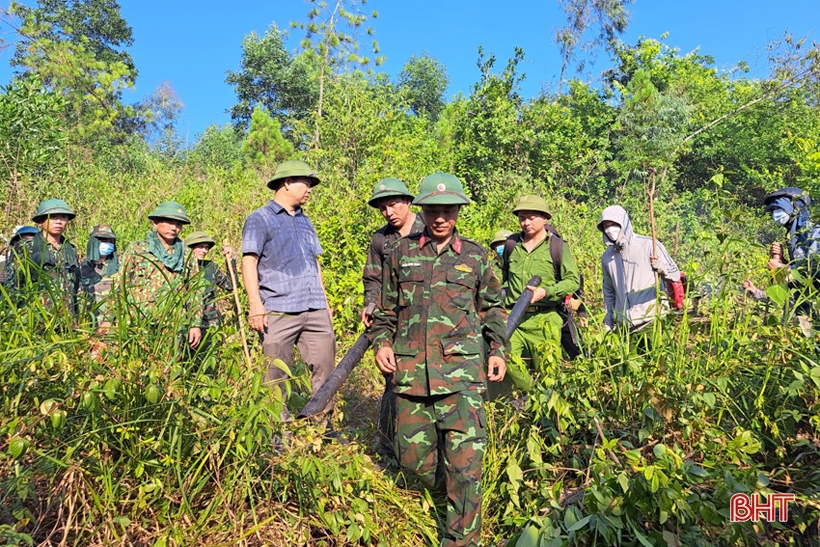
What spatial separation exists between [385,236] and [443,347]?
1.45m

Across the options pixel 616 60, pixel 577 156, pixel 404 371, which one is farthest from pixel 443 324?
pixel 616 60

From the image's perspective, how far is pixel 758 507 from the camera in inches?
85.8

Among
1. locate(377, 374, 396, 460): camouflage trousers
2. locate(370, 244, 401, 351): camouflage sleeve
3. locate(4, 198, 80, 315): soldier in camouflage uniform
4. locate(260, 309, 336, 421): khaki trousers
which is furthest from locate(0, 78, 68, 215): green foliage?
locate(370, 244, 401, 351): camouflage sleeve

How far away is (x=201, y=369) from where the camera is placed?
2225 millimetres

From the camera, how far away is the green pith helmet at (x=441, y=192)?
2781 mm

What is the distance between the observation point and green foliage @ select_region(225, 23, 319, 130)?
116 feet

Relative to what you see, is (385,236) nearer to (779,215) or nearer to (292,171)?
(292,171)

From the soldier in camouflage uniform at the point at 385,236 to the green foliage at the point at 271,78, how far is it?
107 feet

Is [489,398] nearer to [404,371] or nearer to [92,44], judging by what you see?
[404,371]

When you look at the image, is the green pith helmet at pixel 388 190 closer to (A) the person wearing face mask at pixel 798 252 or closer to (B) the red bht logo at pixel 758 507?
(A) the person wearing face mask at pixel 798 252

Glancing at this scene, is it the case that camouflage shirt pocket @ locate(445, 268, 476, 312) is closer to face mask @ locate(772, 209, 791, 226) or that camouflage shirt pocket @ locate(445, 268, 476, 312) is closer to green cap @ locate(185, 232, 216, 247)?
face mask @ locate(772, 209, 791, 226)

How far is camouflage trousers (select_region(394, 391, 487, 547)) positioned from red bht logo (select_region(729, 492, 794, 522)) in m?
1.02

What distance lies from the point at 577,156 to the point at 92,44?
111 ft

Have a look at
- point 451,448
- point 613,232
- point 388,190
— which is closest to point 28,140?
point 388,190
